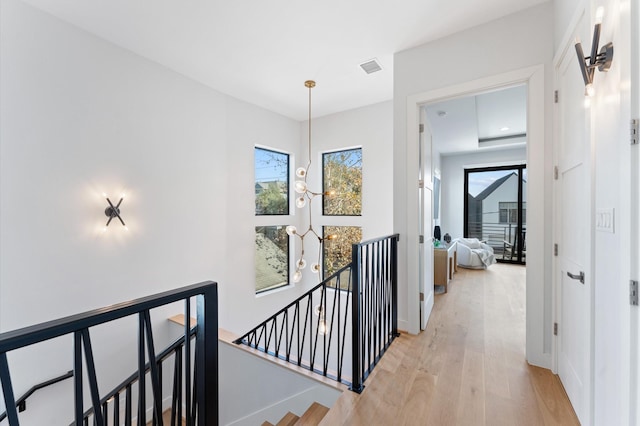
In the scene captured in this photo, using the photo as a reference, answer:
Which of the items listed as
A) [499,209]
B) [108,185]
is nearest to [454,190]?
[499,209]

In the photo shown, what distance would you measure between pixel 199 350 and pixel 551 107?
281cm

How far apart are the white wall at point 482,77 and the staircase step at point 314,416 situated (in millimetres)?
1117

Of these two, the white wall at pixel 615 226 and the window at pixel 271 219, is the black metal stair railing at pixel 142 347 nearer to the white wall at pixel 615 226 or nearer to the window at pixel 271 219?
the white wall at pixel 615 226

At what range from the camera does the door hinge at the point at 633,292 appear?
3.18 ft

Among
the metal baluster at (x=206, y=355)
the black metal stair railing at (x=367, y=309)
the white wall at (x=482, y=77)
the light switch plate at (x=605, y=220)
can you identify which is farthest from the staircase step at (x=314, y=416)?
the light switch plate at (x=605, y=220)

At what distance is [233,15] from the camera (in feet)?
7.75

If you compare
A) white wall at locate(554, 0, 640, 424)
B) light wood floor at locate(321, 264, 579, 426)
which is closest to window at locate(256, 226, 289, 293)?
light wood floor at locate(321, 264, 579, 426)

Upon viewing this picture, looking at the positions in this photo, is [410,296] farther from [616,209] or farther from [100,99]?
[100,99]

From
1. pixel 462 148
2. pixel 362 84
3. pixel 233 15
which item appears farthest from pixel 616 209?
pixel 462 148

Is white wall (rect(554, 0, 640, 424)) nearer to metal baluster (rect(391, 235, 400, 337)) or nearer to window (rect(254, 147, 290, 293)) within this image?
metal baluster (rect(391, 235, 400, 337))

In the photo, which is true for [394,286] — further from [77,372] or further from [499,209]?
[499,209]

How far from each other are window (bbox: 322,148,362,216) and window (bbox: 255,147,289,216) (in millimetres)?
747

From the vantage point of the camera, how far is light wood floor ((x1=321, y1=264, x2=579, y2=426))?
166 centimetres

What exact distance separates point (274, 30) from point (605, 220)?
9.20ft
